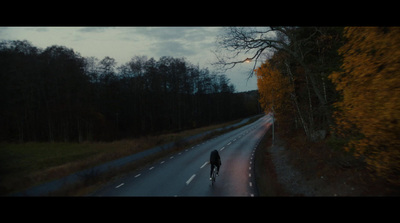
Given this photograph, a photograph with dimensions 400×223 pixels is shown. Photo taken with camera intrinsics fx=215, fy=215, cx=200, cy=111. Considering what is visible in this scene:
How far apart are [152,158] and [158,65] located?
38684 mm

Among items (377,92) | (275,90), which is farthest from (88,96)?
(377,92)

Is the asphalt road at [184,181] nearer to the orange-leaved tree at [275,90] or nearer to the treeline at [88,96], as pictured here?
the orange-leaved tree at [275,90]

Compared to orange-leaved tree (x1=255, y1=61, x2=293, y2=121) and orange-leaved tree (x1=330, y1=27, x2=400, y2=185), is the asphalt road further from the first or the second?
orange-leaved tree (x1=255, y1=61, x2=293, y2=121)

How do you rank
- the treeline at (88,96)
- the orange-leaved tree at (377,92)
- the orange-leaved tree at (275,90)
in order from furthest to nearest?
1. the treeline at (88,96)
2. the orange-leaved tree at (275,90)
3. the orange-leaved tree at (377,92)

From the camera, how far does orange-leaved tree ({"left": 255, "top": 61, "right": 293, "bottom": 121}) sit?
2377 cm

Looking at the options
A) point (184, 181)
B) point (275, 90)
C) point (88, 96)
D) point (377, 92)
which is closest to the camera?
point (377, 92)

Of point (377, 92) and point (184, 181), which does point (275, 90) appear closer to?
point (184, 181)

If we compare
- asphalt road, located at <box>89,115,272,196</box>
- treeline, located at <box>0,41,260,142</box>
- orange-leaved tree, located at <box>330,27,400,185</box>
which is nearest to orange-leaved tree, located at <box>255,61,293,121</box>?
asphalt road, located at <box>89,115,272,196</box>

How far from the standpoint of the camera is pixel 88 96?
41188 millimetres

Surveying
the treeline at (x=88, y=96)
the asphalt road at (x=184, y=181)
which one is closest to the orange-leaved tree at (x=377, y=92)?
the asphalt road at (x=184, y=181)

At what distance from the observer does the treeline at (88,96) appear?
3034 centimetres

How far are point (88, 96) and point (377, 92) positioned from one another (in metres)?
44.4

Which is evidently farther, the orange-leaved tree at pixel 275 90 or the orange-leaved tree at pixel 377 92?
the orange-leaved tree at pixel 275 90

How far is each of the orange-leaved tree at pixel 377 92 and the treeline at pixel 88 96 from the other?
2904 cm
